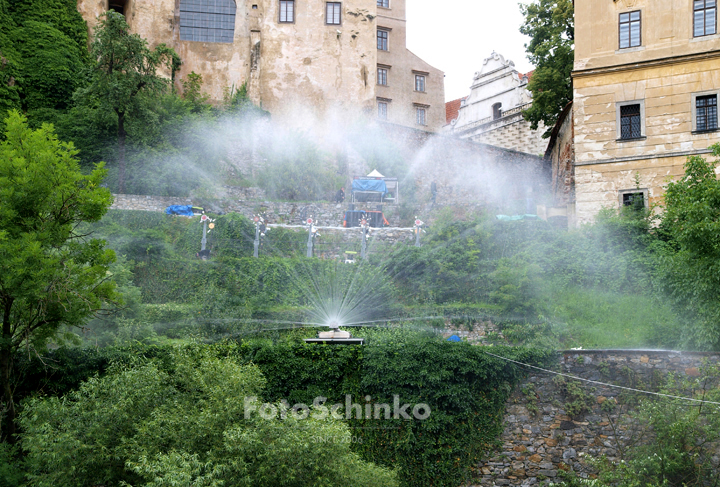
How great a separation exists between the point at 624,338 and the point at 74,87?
26691mm

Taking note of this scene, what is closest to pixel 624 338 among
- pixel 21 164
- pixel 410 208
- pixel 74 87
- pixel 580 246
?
pixel 580 246

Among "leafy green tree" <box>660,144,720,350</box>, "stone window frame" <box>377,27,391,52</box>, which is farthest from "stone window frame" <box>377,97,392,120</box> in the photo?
"leafy green tree" <box>660,144,720,350</box>

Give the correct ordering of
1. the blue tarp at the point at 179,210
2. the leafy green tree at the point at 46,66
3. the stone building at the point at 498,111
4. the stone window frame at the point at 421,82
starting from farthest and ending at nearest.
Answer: the stone window frame at the point at 421,82, the stone building at the point at 498,111, the leafy green tree at the point at 46,66, the blue tarp at the point at 179,210

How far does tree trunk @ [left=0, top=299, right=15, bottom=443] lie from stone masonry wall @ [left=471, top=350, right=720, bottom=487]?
34.5ft

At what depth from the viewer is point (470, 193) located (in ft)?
114

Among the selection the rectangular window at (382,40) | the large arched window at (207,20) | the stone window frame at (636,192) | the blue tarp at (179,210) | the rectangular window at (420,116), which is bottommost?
the blue tarp at (179,210)

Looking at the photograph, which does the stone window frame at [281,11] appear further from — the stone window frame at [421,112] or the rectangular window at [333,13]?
the stone window frame at [421,112]

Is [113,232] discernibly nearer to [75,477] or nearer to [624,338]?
[75,477]

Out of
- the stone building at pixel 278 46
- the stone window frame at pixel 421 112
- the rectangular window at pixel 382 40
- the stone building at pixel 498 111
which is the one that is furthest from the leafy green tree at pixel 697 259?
the rectangular window at pixel 382 40

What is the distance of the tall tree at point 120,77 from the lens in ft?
96.2

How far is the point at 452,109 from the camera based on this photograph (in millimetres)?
54125

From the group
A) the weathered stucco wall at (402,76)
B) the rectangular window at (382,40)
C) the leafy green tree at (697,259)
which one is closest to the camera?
the leafy green tree at (697,259)

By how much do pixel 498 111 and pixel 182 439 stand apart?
1541 inches

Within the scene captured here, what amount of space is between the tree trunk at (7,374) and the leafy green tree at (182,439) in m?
0.72
